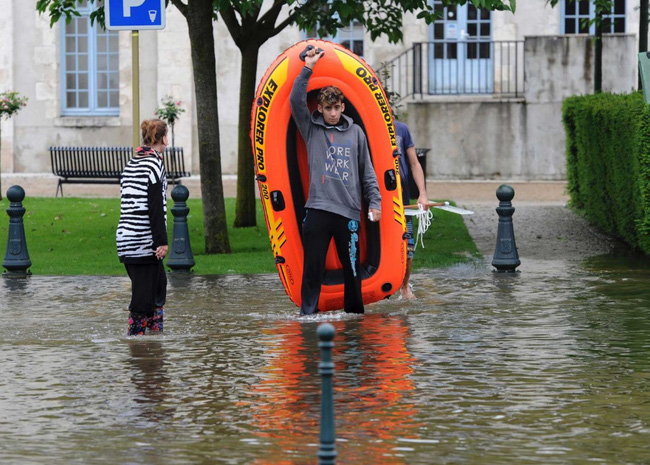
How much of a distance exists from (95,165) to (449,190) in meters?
6.88

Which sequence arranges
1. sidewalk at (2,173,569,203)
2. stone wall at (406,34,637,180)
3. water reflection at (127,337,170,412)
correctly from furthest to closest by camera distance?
stone wall at (406,34,637,180) → sidewalk at (2,173,569,203) → water reflection at (127,337,170,412)

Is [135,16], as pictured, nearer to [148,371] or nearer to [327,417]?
[148,371]

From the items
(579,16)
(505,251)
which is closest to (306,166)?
(505,251)

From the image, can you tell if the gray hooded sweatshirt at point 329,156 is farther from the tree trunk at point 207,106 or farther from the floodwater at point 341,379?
the tree trunk at point 207,106

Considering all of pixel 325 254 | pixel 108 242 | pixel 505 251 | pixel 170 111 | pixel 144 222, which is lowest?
pixel 108 242

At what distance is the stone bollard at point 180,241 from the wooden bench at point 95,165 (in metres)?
10.2

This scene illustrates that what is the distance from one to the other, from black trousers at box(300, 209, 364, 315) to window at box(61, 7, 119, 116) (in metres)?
22.4

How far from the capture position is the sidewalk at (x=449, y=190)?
24242mm

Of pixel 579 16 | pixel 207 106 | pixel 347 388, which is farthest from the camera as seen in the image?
pixel 579 16

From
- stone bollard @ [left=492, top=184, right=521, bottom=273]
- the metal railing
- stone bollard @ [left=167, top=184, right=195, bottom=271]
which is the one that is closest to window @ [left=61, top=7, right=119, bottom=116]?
the metal railing

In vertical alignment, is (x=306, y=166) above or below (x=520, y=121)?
below

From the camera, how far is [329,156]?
10625 mm

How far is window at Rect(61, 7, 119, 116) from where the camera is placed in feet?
107

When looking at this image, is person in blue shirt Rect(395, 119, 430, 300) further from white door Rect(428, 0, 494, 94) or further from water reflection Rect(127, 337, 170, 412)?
white door Rect(428, 0, 494, 94)
